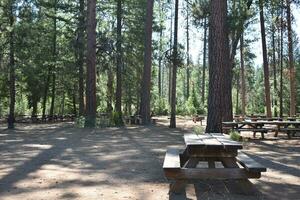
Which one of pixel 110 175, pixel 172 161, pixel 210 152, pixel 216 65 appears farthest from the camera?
pixel 216 65

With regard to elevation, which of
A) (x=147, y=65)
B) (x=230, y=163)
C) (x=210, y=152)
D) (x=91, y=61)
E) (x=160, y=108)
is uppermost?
(x=147, y=65)

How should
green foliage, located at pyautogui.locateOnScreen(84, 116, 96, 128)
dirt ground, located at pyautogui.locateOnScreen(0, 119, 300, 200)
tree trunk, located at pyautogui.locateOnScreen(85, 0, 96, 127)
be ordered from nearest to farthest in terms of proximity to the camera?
1. dirt ground, located at pyautogui.locateOnScreen(0, 119, 300, 200)
2. green foliage, located at pyautogui.locateOnScreen(84, 116, 96, 128)
3. tree trunk, located at pyautogui.locateOnScreen(85, 0, 96, 127)

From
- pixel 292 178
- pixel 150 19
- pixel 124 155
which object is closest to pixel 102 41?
pixel 150 19

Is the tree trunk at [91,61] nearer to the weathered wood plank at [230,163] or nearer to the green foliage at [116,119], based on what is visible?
the green foliage at [116,119]

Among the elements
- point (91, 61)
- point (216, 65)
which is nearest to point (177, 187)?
point (216, 65)

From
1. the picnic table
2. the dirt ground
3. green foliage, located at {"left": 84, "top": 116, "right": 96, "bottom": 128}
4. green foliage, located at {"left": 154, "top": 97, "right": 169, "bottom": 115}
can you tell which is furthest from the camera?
green foliage, located at {"left": 154, "top": 97, "right": 169, "bottom": 115}

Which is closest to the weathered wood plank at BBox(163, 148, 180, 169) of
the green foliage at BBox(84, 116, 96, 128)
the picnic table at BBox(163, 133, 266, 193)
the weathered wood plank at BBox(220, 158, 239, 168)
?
the picnic table at BBox(163, 133, 266, 193)

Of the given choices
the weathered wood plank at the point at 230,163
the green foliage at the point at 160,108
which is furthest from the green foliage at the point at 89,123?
the green foliage at the point at 160,108

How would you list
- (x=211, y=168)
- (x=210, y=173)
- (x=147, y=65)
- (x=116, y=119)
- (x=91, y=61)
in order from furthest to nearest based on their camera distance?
(x=147, y=65), (x=116, y=119), (x=91, y=61), (x=211, y=168), (x=210, y=173)

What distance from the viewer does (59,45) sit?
1533 inches

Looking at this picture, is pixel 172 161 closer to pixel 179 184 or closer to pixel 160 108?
pixel 179 184

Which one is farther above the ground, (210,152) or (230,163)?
(210,152)

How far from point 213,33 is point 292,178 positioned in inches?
213

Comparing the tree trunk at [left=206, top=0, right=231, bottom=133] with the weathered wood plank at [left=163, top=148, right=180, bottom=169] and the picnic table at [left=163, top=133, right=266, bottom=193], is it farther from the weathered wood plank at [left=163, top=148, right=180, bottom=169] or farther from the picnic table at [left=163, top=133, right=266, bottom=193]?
the picnic table at [left=163, top=133, right=266, bottom=193]
